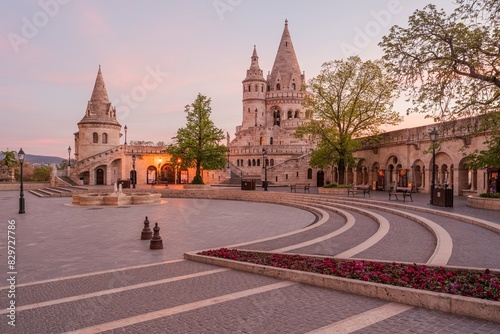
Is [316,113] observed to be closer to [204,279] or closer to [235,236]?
[235,236]

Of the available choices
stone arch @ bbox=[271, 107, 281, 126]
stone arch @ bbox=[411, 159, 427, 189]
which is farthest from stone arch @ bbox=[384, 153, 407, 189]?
stone arch @ bbox=[271, 107, 281, 126]

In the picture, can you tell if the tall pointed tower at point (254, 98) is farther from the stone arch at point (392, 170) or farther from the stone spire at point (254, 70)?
the stone arch at point (392, 170)

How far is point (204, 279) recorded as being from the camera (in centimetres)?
743

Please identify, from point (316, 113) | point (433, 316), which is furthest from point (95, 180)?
point (433, 316)

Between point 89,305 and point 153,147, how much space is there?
48861mm

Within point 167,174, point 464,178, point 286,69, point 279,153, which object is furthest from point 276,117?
point 464,178

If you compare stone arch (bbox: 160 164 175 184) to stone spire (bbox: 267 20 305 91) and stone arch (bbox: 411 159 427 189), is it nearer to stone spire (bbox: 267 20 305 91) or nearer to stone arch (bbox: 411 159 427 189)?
stone spire (bbox: 267 20 305 91)

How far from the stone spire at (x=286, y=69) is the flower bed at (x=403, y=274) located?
68.7 m

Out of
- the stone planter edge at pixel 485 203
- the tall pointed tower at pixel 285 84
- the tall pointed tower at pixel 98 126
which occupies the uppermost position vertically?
the tall pointed tower at pixel 285 84

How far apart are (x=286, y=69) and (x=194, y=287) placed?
236 feet

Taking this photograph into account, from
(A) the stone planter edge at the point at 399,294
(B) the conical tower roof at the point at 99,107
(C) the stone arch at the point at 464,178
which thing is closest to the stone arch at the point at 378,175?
(C) the stone arch at the point at 464,178

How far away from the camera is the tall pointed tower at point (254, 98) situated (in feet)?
246

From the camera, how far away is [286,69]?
7438 cm

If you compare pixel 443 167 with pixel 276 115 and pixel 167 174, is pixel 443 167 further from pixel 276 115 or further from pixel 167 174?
pixel 276 115
